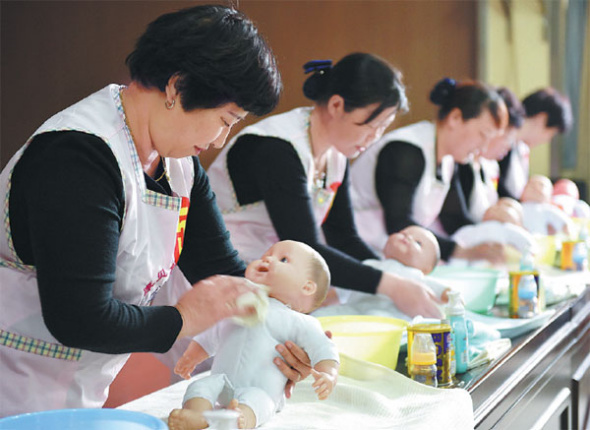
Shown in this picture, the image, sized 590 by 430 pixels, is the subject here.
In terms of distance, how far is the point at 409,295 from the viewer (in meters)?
1.84

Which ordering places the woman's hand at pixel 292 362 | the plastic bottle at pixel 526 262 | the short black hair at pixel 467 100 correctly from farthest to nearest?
the short black hair at pixel 467 100 → the plastic bottle at pixel 526 262 → the woman's hand at pixel 292 362

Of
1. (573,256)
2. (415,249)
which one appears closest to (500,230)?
(573,256)

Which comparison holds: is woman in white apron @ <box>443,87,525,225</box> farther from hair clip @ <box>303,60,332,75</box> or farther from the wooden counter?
hair clip @ <box>303,60,332,75</box>

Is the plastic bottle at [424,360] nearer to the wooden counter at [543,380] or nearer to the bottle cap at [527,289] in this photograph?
the wooden counter at [543,380]

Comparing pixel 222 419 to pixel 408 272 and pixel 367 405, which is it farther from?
Result: pixel 408 272

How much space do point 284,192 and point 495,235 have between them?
3.97 ft

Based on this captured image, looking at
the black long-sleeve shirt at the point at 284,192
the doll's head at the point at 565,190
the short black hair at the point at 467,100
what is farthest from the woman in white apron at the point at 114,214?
the doll's head at the point at 565,190

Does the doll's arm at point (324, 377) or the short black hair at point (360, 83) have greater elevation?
the short black hair at point (360, 83)

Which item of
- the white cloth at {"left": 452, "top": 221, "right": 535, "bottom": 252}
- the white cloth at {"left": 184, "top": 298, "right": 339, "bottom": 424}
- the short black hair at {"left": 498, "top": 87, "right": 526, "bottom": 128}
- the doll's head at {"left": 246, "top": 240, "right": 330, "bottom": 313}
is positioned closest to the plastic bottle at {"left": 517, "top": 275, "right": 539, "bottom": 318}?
the white cloth at {"left": 452, "top": 221, "right": 535, "bottom": 252}

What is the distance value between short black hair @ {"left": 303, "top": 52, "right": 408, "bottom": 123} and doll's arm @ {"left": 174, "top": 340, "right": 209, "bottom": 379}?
886 millimetres

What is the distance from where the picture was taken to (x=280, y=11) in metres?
2.17

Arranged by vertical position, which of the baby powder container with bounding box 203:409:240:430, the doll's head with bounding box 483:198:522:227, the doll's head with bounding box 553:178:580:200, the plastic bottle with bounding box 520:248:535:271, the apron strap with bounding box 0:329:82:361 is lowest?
the doll's head with bounding box 553:178:580:200

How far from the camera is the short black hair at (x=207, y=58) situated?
1042mm

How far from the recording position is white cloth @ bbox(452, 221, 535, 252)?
2.57m
